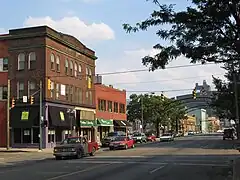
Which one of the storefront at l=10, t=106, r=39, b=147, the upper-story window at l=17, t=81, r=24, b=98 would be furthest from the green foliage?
the storefront at l=10, t=106, r=39, b=147

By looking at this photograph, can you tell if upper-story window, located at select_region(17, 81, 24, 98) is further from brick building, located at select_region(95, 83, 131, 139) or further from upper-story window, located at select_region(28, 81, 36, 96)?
brick building, located at select_region(95, 83, 131, 139)

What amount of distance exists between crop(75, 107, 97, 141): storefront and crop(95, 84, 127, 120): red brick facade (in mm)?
3213

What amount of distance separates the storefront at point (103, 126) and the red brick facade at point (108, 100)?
28.6 inches

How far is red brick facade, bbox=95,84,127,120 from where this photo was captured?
6725cm

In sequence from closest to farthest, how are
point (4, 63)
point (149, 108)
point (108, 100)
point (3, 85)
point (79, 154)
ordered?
point (79, 154)
point (4, 63)
point (3, 85)
point (108, 100)
point (149, 108)

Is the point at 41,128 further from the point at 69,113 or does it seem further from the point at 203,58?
the point at 203,58

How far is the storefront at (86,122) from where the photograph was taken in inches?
2255

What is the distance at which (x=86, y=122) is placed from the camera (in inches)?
2350

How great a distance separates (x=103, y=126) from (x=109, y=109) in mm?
4627


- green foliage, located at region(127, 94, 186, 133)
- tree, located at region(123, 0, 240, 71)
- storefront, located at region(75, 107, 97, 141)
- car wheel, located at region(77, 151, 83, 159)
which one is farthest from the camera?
green foliage, located at region(127, 94, 186, 133)

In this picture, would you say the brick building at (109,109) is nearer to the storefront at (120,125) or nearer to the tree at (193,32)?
the storefront at (120,125)

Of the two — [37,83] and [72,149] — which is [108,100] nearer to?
[37,83]

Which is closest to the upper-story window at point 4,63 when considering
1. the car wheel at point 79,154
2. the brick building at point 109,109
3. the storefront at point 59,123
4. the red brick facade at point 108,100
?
the storefront at point 59,123

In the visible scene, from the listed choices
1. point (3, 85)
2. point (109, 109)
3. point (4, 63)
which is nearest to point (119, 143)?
point (3, 85)
